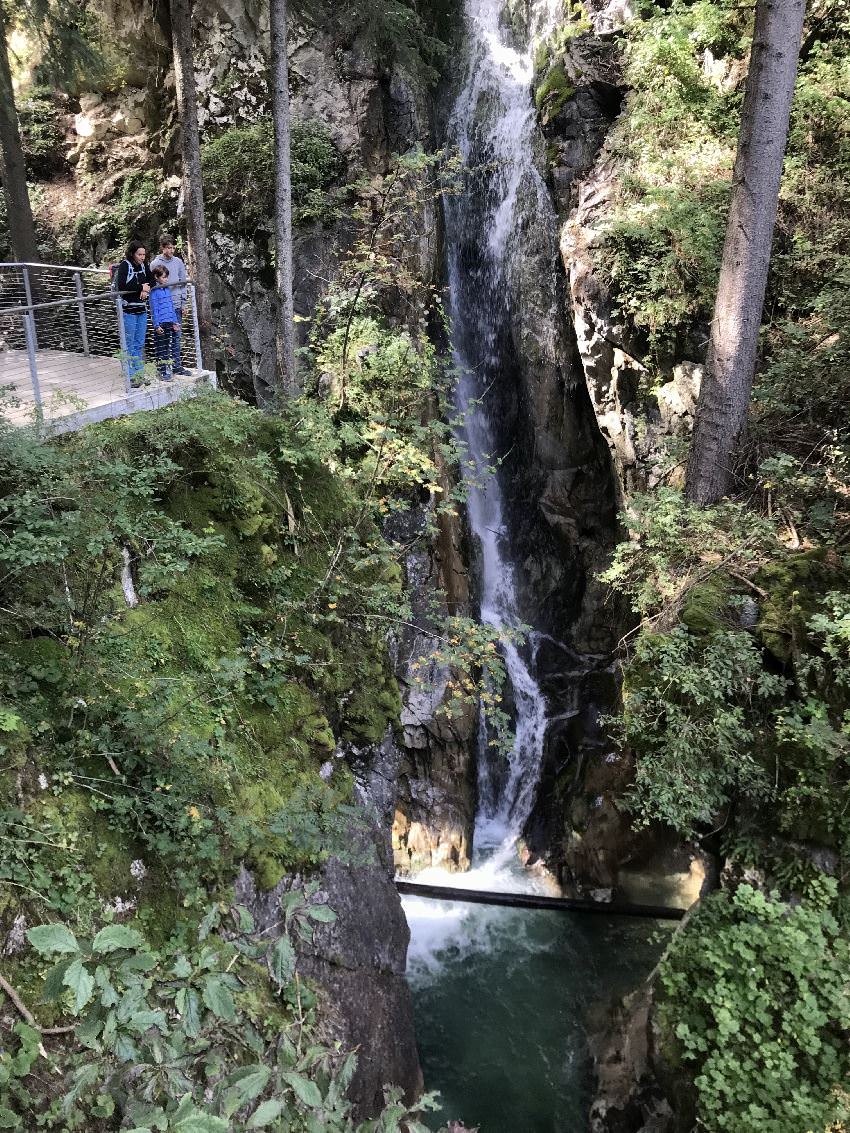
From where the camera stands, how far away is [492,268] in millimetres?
13602

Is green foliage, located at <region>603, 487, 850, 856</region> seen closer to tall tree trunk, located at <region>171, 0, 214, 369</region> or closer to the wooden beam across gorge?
the wooden beam across gorge

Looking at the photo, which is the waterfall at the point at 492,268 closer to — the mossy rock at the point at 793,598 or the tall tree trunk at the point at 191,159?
the tall tree trunk at the point at 191,159

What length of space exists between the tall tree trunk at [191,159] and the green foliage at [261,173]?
184 cm

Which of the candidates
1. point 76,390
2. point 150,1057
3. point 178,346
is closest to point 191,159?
point 178,346

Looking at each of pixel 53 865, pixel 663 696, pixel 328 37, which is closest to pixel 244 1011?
pixel 53 865

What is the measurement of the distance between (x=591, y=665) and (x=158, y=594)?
9.00m

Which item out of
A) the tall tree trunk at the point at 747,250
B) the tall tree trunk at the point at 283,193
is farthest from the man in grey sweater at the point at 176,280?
the tall tree trunk at the point at 747,250

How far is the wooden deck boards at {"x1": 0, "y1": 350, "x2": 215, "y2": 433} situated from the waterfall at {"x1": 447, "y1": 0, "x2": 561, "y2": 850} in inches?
253

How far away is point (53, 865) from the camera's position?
12.2 feet

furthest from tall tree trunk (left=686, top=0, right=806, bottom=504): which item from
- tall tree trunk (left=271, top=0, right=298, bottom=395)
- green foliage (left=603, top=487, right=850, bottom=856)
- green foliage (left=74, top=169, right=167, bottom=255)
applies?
green foliage (left=74, top=169, right=167, bottom=255)

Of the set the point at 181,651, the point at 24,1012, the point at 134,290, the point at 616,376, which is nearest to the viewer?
the point at 24,1012

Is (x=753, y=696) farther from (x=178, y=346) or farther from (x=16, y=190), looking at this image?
(x=16, y=190)

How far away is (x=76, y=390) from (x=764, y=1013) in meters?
8.67

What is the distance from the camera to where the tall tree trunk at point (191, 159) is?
979 centimetres
